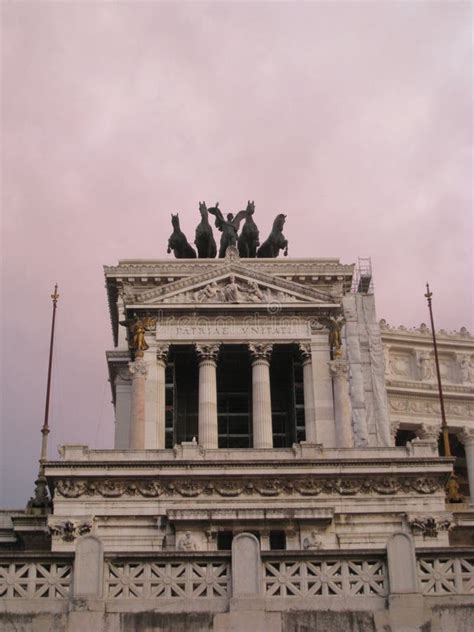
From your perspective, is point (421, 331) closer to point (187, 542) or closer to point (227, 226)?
point (227, 226)

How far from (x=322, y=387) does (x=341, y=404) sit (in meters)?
1.47

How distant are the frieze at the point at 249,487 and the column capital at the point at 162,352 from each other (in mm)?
16287

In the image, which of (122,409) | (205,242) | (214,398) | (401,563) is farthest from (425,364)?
(401,563)

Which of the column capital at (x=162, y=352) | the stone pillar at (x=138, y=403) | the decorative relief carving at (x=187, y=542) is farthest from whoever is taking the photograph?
the column capital at (x=162, y=352)

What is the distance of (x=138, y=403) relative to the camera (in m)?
53.9

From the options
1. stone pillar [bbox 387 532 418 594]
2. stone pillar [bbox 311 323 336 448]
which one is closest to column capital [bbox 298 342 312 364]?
stone pillar [bbox 311 323 336 448]

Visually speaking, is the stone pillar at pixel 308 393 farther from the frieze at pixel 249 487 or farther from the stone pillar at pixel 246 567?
the stone pillar at pixel 246 567

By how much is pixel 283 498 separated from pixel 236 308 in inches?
714

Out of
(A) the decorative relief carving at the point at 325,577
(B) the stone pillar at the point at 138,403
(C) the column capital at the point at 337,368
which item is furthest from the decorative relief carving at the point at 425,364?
(A) the decorative relief carving at the point at 325,577

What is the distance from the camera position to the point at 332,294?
59.0m

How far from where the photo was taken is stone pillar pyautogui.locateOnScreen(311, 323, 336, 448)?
53503 mm

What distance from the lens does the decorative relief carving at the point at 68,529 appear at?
38688mm

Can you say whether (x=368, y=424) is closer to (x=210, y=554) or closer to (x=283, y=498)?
(x=283, y=498)

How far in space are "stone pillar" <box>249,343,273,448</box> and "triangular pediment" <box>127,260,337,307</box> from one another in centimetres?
245
